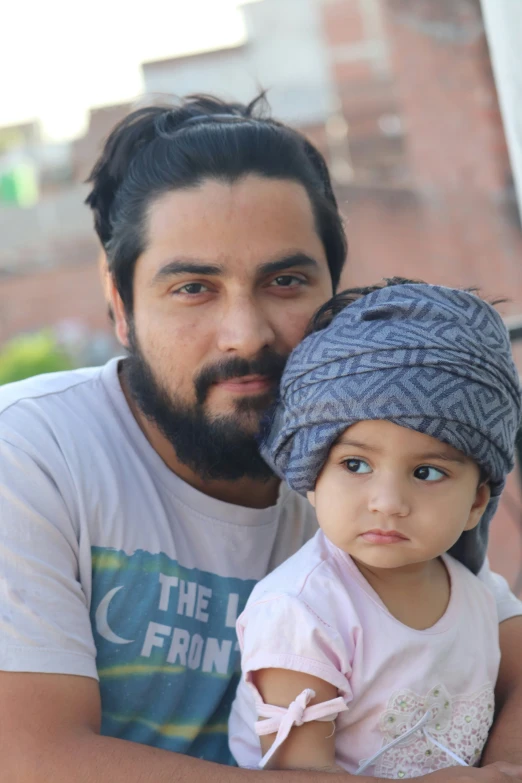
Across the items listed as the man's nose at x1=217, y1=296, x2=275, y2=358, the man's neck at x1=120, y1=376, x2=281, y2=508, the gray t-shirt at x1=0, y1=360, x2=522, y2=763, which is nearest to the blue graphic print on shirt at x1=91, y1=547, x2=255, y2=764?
the gray t-shirt at x1=0, y1=360, x2=522, y2=763

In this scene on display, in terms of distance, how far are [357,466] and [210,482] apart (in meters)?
0.62

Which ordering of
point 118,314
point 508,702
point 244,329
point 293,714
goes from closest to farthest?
point 293,714 → point 508,702 → point 244,329 → point 118,314

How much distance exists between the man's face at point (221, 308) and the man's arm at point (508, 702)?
26.1 inches

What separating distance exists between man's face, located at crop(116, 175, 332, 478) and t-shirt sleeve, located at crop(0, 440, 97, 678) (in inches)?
15.2

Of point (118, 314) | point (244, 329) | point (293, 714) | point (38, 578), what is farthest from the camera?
point (118, 314)

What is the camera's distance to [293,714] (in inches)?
63.3

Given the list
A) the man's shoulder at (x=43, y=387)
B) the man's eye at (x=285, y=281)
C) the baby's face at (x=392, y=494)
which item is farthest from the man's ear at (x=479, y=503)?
the man's shoulder at (x=43, y=387)

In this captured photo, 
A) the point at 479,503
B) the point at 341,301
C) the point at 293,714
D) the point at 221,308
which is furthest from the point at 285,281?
the point at 293,714

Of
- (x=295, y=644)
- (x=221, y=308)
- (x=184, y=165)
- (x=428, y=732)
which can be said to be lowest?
(x=428, y=732)

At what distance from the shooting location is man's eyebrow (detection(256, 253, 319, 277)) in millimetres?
2178

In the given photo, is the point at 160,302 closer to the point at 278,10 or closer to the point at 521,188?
the point at 521,188

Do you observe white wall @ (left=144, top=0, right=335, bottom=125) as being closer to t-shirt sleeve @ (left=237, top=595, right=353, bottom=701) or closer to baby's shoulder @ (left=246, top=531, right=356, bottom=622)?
baby's shoulder @ (left=246, top=531, right=356, bottom=622)

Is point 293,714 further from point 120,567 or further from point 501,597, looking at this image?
point 501,597

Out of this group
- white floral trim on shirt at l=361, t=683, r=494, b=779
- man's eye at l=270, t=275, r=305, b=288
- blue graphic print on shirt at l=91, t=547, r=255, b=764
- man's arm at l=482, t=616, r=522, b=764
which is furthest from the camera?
man's eye at l=270, t=275, r=305, b=288
